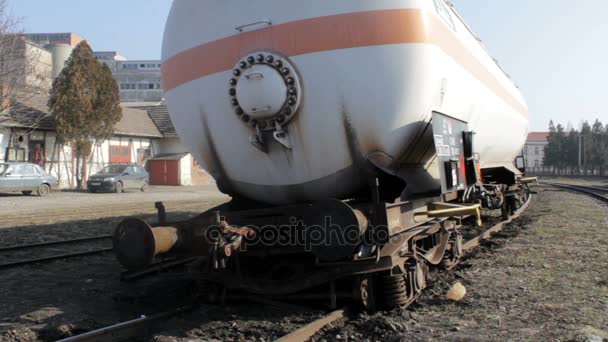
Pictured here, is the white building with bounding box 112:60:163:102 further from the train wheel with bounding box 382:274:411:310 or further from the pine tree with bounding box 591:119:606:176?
the train wheel with bounding box 382:274:411:310

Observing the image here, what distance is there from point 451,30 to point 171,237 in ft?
10.8

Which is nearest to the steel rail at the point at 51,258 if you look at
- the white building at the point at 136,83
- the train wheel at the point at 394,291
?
the train wheel at the point at 394,291

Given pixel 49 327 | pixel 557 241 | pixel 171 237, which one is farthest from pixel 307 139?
pixel 557 241

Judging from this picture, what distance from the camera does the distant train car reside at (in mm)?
4078

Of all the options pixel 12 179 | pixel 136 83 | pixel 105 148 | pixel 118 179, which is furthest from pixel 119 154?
pixel 136 83

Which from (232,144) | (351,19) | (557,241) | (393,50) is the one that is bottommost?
(557,241)

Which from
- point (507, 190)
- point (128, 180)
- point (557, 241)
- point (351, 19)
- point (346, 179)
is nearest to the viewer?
point (351, 19)

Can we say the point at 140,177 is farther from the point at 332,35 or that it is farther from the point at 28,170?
the point at 332,35

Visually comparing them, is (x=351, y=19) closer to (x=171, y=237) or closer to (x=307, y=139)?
(x=307, y=139)

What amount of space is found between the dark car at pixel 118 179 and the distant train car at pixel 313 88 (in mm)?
20606

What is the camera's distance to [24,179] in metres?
20.7

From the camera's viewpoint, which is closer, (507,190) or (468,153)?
(468,153)

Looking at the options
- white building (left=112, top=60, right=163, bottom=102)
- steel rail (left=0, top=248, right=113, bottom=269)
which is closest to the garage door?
steel rail (left=0, top=248, right=113, bottom=269)

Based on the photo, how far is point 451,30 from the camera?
5031mm
